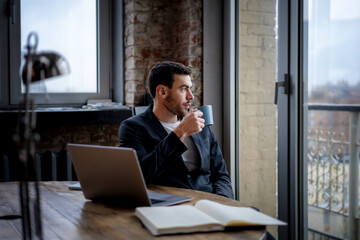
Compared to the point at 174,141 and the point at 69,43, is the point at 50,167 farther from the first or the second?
the point at 174,141

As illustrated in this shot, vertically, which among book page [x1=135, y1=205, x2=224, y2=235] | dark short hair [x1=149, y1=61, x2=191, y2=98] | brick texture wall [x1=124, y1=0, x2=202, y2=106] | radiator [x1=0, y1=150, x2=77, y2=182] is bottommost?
radiator [x1=0, y1=150, x2=77, y2=182]

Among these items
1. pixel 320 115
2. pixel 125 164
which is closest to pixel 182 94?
pixel 320 115

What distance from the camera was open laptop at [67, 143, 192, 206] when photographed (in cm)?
139

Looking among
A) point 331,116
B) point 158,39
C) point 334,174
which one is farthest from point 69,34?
point 334,174

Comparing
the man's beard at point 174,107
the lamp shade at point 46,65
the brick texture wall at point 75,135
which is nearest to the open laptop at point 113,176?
the lamp shade at point 46,65

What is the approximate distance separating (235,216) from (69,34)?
2.41 metres

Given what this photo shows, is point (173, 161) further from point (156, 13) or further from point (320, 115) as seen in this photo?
point (156, 13)

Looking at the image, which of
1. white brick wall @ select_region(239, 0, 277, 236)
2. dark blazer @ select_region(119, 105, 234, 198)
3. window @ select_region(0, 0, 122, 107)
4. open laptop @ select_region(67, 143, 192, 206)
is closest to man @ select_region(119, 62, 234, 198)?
dark blazer @ select_region(119, 105, 234, 198)

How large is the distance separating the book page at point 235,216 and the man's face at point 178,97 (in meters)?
0.95

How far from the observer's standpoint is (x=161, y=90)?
2.32 m

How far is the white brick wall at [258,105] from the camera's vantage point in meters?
2.82

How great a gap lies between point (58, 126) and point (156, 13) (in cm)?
105

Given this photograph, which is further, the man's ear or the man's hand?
the man's ear

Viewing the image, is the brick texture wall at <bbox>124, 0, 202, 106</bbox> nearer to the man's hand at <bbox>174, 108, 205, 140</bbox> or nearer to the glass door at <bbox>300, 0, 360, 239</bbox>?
the glass door at <bbox>300, 0, 360, 239</bbox>
